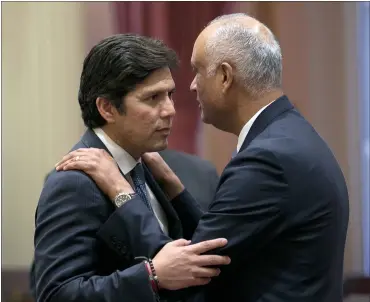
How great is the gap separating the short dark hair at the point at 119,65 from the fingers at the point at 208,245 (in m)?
0.38

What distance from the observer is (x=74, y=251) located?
4.61 ft

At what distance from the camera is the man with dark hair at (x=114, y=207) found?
1379mm

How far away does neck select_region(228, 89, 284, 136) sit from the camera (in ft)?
5.00

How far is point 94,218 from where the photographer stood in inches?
57.0

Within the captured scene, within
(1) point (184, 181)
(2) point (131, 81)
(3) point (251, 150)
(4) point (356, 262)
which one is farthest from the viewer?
(4) point (356, 262)

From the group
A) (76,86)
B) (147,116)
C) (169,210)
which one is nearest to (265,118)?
(147,116)

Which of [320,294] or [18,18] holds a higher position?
[18,18]

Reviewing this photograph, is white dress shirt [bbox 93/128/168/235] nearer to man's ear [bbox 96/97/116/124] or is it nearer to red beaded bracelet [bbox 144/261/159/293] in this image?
man's ear [bbox 96/97/116/124]

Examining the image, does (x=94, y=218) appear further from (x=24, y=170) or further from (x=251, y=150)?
(x=24, y=170)

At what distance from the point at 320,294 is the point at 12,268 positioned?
1.82 meters

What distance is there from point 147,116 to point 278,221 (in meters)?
0.41

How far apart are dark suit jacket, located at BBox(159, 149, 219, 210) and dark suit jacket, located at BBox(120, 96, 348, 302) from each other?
0.92m

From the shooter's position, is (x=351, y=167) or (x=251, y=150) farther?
(x=351, y=167)

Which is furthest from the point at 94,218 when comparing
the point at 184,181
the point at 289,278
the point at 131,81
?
the point at 184,181
